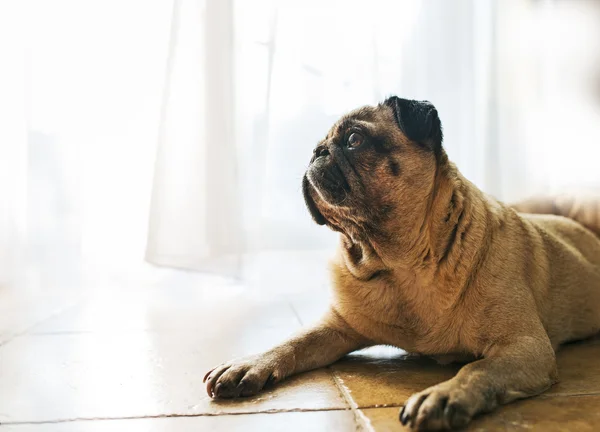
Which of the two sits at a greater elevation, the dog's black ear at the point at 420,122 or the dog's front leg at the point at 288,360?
the dog's black ear at the point at 420,122

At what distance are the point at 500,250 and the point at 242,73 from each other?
145cm

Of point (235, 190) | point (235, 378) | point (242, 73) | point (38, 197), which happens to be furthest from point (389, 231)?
point (38, 197)

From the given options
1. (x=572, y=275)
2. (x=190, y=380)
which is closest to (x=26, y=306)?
(x=190, y=380)

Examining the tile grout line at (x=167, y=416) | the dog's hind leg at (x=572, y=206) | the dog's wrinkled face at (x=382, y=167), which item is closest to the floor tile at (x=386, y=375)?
the tile grout line at (x=167, y=416)

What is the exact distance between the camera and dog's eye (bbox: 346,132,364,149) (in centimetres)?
153

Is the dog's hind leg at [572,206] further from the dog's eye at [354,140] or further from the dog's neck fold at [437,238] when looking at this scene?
the dog's eye at [354,140]

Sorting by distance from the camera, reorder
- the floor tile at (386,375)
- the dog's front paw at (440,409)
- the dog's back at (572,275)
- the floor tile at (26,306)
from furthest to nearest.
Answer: the floor tile at (26,306) → the dog's back at (572,275) → the floor tile at (386,375) → the dog's front paw at (440,409)

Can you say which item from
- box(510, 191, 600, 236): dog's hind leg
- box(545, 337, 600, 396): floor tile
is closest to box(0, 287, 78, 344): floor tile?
box(545, 337, 600, 396): floor tile

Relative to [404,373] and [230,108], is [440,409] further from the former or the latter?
[230,108]

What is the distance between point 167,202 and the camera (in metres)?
2.54

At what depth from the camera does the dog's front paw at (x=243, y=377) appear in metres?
1.35

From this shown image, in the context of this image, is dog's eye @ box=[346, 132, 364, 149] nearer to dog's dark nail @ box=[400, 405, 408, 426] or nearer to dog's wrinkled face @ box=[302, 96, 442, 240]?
dog's wrinkled face @ box=[302, 96, 442, 240]

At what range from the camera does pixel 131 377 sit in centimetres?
151

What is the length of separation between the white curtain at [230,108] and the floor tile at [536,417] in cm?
148
